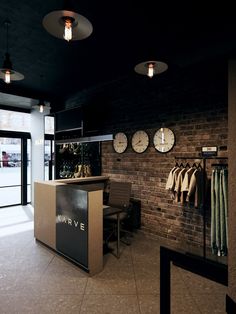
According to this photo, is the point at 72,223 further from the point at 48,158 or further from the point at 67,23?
A: the point at 48,158

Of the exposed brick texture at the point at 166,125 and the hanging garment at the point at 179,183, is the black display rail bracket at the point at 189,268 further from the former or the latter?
the exposed brick texture at the point at 166,125

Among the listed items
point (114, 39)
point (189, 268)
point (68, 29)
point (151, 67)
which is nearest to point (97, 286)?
point (189, 268)

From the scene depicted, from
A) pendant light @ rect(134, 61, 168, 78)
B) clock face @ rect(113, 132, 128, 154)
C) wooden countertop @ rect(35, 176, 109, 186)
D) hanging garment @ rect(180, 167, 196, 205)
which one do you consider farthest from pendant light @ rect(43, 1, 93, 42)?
clock face @ rect(113, 132, 128, 154)

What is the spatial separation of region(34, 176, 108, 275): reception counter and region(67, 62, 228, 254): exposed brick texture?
1.23 metres

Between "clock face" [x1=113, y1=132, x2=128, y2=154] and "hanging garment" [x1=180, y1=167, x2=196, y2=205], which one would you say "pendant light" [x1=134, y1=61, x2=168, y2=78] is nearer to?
"hanging garment" [x1=180, y1=167, x2=196, y2=205]

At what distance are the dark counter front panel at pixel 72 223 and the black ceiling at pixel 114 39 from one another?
6.68 feet

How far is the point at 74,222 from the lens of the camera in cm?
297

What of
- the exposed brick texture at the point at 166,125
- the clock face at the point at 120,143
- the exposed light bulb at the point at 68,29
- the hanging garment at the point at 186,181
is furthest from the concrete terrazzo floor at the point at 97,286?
the exposed light bulb at the point at 68,29

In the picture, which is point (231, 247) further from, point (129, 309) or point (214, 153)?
point (214, 153)

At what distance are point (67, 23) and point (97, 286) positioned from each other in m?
2.65

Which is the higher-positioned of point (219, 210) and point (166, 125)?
point (166, 125)

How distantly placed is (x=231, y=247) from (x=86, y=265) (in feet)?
7.66

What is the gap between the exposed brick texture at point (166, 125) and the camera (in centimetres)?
325

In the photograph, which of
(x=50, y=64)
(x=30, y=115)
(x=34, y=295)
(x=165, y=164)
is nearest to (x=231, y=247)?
(x=34, y=295)
